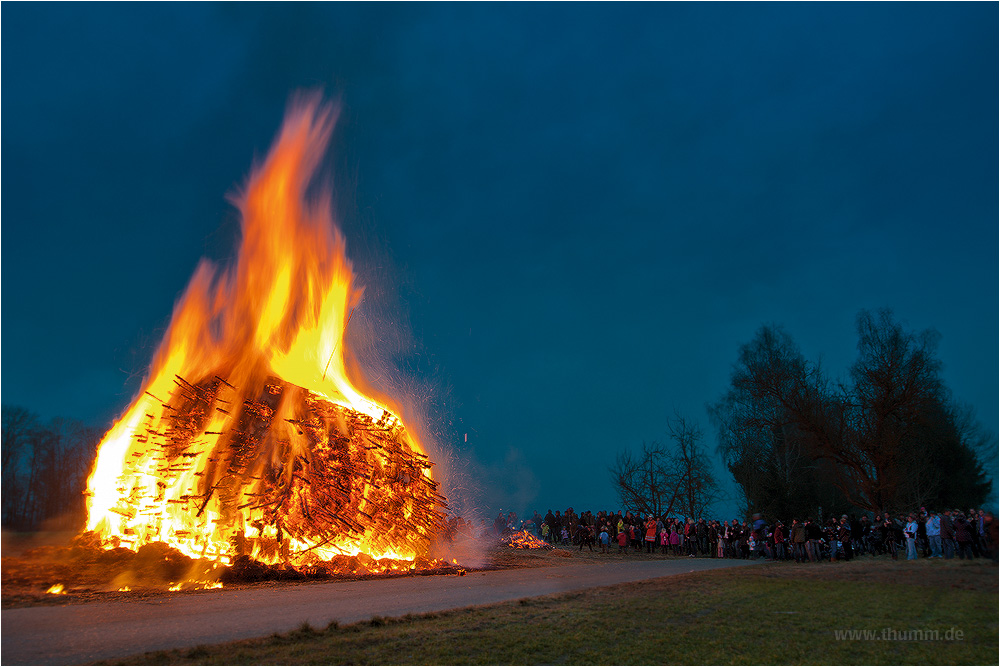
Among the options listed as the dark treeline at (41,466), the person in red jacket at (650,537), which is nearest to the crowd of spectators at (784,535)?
the person in red jacket at (650,537)

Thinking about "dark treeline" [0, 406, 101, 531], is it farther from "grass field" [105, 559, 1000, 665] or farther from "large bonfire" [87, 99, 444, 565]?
"grass field" [105, 559, 1000, 665]

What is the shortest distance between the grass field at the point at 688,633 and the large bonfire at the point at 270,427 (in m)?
6.38

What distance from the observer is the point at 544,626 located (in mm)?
8508

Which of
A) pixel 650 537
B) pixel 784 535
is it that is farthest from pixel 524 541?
pixel 784 535

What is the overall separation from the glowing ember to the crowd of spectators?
2.11ft

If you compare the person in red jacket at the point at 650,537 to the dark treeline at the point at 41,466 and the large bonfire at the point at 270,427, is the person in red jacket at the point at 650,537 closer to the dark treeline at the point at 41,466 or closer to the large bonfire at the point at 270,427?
the large bonfire at the point at 270,427

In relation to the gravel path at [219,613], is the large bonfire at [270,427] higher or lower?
higher

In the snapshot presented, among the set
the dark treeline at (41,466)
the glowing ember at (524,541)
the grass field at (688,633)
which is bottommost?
the glowing ember at (524,541)

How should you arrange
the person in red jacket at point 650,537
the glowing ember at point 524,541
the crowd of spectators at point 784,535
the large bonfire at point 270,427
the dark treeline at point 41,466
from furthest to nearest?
1. the glowing ember at point 524,541
2. the person in red jacket at point 650,537
3. the dark treeline at point 41,466
4. the large bonfire at point 270,427
5. the crowd of spectators at point 784,535

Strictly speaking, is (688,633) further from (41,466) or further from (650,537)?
(41,466)

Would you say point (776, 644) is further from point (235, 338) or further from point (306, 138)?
point (306, 138)

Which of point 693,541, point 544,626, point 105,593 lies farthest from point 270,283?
point 693,541

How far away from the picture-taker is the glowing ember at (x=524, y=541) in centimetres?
2736

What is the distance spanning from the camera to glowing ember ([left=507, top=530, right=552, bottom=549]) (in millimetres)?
27359
